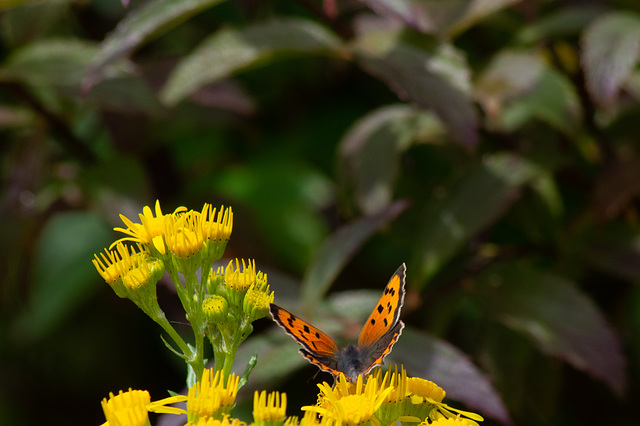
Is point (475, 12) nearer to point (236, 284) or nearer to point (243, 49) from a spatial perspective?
point (243, 49)

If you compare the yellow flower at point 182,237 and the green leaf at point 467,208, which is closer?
the yellow flower at point 182,237

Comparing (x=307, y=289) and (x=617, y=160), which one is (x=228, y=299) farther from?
(x=617, y=160)

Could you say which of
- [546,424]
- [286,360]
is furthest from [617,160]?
[286,360]

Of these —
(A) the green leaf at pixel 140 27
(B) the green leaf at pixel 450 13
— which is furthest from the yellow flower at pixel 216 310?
(B) the green leaf at pixel 450 13

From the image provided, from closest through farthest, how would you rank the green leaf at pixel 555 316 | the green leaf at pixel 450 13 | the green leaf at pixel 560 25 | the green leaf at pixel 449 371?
the green leaf at pixel 449 371 → the green leaf at pixel 555 316 → the green leaf at pixel 450 13 → the green leaf at pixel 560 25

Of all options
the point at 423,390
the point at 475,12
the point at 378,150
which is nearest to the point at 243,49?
the point at 378,150

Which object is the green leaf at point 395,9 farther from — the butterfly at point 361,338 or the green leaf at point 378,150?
the butterfly at point 361,338

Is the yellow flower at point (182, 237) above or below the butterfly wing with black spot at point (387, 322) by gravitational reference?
above
